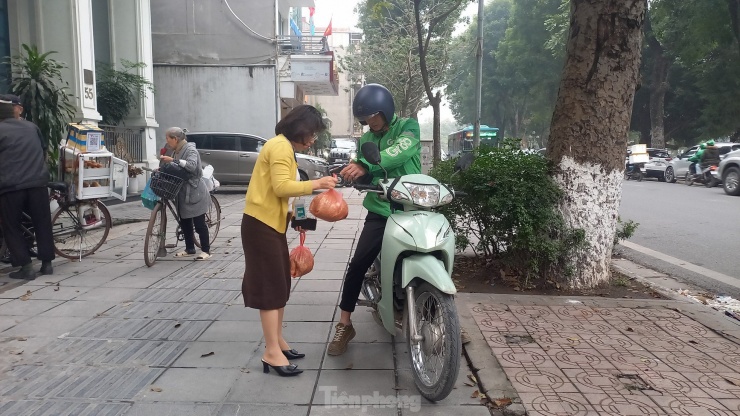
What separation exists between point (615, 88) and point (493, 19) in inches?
1791

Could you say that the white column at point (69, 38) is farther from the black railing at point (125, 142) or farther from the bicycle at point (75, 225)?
the bicycle at point (75, 225)

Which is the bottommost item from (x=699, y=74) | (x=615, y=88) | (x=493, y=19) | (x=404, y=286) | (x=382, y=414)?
(x=382, y=414)

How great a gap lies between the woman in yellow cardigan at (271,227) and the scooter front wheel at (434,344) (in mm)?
774

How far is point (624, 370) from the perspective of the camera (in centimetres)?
353

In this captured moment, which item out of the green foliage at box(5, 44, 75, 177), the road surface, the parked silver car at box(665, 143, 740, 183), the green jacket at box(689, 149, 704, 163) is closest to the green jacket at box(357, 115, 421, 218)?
the road surface

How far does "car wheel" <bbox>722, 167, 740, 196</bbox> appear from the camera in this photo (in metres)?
16.1

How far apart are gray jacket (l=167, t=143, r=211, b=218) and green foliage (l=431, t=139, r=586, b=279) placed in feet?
9.42

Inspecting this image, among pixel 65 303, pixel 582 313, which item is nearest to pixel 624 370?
pixel 582 313

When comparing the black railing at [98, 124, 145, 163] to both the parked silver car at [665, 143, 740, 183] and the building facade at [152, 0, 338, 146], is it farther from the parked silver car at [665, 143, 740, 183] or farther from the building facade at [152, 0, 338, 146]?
the parked silver car at [665, 143, 740, 183]

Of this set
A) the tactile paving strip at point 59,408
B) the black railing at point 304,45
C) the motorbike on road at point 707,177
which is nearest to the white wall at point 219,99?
the black railing at point 304,45

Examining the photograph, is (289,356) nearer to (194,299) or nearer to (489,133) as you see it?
(194,299)

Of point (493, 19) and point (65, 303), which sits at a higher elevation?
point (493, 19)

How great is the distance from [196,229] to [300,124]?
145 inches

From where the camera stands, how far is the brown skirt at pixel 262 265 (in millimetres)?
3361
